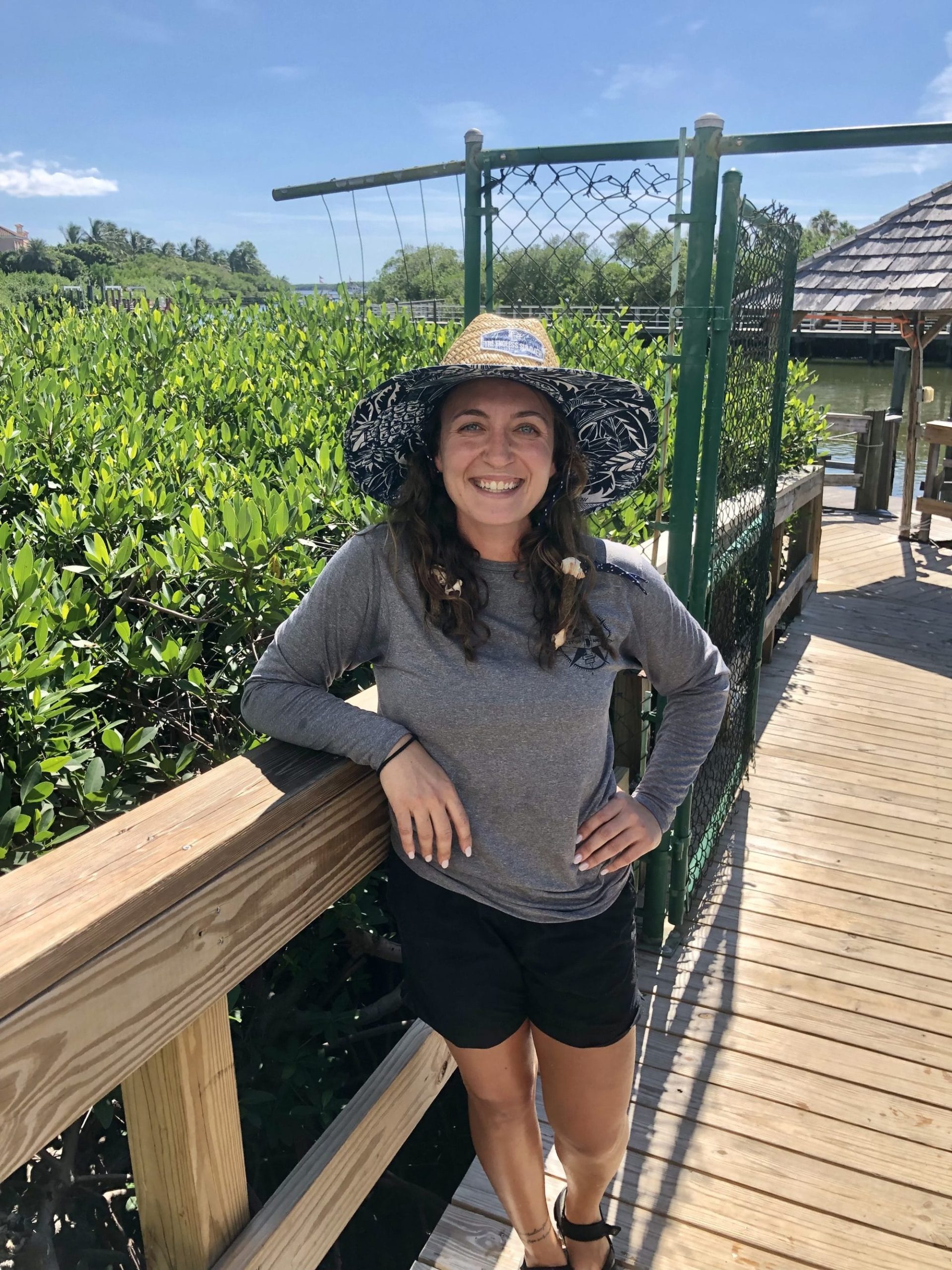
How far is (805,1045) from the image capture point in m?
2.72

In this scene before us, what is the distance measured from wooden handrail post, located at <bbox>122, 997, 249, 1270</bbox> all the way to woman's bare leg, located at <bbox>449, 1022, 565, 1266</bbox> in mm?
499

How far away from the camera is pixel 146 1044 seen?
114cm

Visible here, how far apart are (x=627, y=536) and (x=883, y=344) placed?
51.4 metres

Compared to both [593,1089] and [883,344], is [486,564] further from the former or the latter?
[883,344]

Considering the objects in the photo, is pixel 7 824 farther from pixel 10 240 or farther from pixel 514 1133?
pixel 10 240

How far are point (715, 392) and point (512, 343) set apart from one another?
4.00 feet

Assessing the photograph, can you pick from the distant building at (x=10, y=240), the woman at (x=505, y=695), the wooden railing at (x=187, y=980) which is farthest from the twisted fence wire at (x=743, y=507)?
the distant building at (x=10, y=240)

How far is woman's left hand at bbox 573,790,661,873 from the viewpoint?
1.70 m

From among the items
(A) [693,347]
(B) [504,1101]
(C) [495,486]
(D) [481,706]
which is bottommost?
(B) [504,1101]

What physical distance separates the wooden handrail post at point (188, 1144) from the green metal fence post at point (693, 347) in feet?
5.06

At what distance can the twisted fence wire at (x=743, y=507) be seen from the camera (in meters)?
2.98

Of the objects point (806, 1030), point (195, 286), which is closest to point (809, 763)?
point (806, 1030)

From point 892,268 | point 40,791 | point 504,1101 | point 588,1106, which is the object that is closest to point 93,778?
point 40,791

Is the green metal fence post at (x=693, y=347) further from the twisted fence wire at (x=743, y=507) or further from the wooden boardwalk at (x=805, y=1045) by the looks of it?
the wooden boardwalk at (x=805, y=1045)
